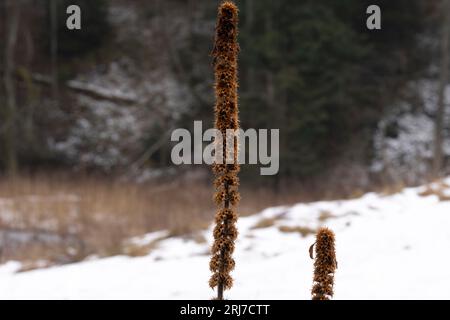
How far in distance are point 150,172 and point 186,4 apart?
8.98 metres

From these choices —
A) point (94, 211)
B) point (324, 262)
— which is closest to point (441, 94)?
point (94, 211)

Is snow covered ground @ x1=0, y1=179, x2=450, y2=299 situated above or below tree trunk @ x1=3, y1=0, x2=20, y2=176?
below

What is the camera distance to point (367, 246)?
5.36 metres

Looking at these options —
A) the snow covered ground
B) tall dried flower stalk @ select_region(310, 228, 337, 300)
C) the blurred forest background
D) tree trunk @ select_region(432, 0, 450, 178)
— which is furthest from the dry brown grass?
tree trunk @ select_region(432, 0, 450, 178)

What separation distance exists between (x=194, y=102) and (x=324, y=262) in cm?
1727

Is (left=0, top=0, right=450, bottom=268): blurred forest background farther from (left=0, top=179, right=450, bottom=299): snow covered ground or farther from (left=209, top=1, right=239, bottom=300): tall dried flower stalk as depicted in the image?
(left=209, top=1, right=239, bottom=300): tall dried flower stalk

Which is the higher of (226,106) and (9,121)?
(9,121)

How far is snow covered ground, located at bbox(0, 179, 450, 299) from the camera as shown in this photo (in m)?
4.30

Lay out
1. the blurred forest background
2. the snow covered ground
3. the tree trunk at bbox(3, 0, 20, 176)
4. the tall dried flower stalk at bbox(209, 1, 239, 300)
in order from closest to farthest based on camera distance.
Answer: the tall dried flower stalk at bbox(209, 1, 239, 300) < the snow covered ground < the blurred forest background < the tree trunk at bbox(3, 0, 20, 176)

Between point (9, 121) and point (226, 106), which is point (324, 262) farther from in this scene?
point (9, 121)

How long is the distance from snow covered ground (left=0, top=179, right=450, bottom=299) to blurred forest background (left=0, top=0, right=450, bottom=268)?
18.3 feet

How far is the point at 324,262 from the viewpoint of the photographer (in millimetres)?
2289
